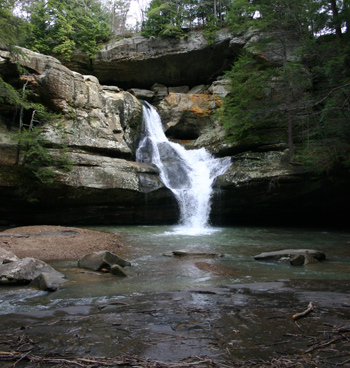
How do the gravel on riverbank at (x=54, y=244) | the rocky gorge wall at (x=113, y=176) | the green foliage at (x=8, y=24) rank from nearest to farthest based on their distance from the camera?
the gravel on riverbank at (x=54, y=244), the green foliage at (x=8, y=24), the rocky gorge wall at (x=113, y=176)

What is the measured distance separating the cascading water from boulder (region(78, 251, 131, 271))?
339 inches

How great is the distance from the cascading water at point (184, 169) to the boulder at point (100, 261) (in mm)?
8611

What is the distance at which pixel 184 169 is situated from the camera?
19281mm

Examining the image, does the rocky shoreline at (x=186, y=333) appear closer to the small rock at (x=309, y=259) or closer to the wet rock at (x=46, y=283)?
the wet rock at (x=46, y=283)

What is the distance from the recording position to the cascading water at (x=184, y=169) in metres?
17.3

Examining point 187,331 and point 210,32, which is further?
point 210,32

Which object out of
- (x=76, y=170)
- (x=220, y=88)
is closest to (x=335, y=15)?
(x=220, y=88)

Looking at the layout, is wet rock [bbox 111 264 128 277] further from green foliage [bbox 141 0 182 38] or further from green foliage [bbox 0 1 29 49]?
green foliage [bbox 141 0 182 38]

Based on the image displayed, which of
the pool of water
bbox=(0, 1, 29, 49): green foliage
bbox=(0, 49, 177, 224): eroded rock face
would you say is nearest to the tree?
bbox=(0, 49, 177, 224): eroded rock face

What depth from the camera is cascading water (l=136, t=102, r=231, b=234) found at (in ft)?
56.6

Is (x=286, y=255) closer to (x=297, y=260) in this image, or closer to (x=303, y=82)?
(x=297, y=260)

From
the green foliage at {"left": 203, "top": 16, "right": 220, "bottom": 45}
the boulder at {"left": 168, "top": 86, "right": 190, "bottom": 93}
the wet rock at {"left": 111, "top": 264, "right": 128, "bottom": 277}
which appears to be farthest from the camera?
the boulder at {"left": 168, "top": 86, "right": 190, "bottom": 93}

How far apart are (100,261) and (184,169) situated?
13324 mm

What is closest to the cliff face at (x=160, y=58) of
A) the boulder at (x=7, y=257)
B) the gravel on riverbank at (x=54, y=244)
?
the gravel on riverbank at (x=54, y=244)
